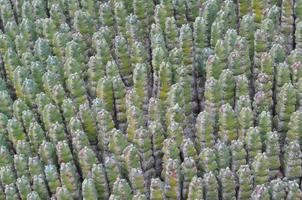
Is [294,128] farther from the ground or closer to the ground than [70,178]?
farther from the ground

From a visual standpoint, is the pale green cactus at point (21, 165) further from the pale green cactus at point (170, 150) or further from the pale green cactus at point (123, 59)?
the pale green cactus at point (123, 59)

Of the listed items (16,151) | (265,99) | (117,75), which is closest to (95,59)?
(117,75)

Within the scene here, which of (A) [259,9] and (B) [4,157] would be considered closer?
(B) [4,157]

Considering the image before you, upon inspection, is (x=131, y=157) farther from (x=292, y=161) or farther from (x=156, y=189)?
(x=292, y=161)

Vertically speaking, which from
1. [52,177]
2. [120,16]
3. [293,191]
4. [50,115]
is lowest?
[293,191]

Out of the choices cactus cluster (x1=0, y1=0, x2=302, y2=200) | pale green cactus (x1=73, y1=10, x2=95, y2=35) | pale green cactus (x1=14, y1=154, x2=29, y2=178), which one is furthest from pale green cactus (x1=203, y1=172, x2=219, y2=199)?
pale green cactus (x1=73, y1=10, x2=95, y2=35)

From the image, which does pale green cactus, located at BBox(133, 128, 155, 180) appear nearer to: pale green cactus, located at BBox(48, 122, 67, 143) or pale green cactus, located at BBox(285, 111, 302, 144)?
pale green cactus, located at BBox(48, 122, 67, 143)

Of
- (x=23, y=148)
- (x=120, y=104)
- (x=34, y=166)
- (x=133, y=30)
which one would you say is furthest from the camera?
(x=133, y=30)

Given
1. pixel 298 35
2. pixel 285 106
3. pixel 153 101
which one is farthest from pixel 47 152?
pixel 298 35
